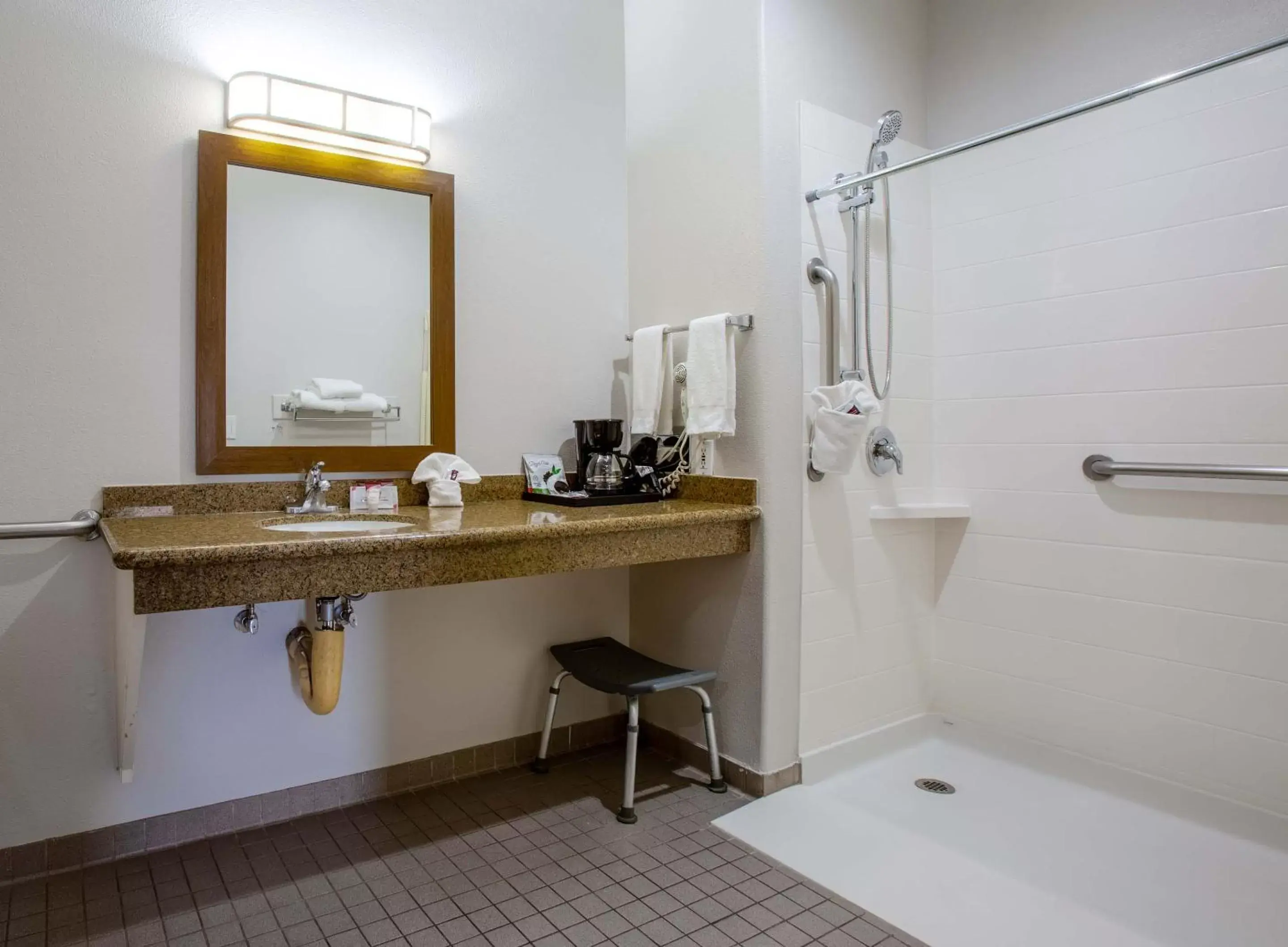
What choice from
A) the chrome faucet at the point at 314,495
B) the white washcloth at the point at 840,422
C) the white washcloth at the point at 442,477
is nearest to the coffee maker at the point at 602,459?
the white washcloth at the point at 442,477

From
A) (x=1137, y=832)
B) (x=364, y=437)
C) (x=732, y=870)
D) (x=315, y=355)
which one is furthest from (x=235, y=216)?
(x=1137, y=832)

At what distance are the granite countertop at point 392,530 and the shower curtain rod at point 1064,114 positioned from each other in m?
0.96

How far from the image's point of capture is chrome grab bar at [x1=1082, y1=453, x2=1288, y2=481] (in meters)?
1.91

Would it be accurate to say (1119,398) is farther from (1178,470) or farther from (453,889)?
(453,889)

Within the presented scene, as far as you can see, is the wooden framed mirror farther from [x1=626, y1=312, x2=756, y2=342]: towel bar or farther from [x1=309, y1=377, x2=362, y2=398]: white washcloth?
[x1=626, y1=312, x2=756, y2=342]: towel bar

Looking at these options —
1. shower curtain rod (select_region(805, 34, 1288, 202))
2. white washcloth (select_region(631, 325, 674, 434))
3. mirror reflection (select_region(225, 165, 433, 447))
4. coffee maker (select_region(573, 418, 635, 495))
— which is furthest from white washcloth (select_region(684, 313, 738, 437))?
mirror reflection (select_region(225, 165, 433, 447))

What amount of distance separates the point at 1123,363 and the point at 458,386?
190 cm

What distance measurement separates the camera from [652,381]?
247 cm

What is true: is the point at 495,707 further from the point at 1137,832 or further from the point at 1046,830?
the point at 1137,832

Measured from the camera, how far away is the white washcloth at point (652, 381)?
246 centimetres

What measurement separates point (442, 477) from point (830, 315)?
47.9 inches

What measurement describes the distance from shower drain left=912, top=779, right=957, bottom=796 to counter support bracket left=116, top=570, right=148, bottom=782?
6.72 feet

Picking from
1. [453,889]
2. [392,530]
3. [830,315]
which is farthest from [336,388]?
[830,315]

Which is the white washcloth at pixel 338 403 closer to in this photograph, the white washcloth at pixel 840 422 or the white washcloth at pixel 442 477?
the white washcloth at pixel 442 477
